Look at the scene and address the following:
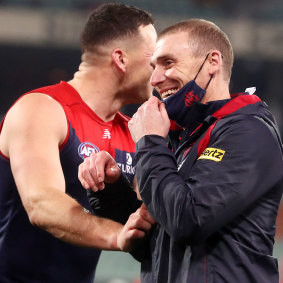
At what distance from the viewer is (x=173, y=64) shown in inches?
88.7

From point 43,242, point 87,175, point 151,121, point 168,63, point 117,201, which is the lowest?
point 43,242

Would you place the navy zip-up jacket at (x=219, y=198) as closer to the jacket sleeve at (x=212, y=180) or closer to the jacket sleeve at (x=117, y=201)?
the jacket sleeve at (x=212, y=180)

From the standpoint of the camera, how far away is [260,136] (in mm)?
1948

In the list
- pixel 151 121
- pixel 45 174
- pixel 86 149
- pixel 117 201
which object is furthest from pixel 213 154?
pixel 86 149

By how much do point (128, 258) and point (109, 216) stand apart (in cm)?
554

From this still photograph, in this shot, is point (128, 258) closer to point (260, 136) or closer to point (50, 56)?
point (260, 136)

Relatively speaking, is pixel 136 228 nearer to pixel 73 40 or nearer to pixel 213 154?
pixel 213 154

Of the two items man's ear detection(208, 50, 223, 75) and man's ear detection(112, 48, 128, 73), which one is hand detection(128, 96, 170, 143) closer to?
man's ear detection(208, 50, 223, 75)

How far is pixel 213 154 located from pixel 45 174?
3.43 ft

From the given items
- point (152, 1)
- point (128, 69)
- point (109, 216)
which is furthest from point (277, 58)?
point (109, 216)

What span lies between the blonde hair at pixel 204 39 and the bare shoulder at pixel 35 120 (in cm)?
87

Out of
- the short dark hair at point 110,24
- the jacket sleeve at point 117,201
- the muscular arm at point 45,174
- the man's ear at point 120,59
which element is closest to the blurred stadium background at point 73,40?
the short dark hair at point 110,24

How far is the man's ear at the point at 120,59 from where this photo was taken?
3.65 meters

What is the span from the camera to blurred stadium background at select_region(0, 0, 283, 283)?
46.8 ft
